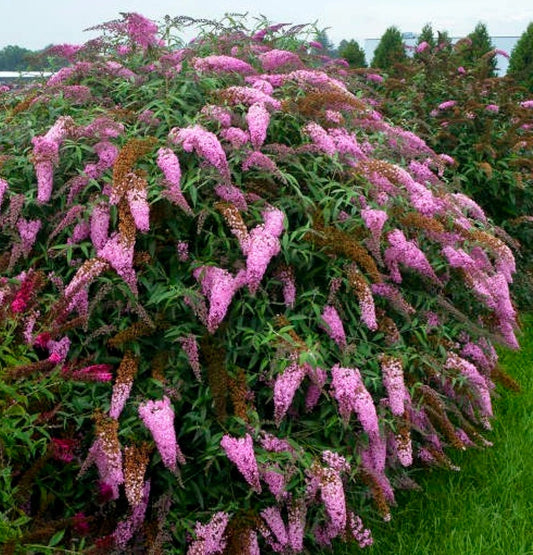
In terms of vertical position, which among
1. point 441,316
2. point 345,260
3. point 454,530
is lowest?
point 454,530

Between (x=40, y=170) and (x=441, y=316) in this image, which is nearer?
(x=40, y=170)

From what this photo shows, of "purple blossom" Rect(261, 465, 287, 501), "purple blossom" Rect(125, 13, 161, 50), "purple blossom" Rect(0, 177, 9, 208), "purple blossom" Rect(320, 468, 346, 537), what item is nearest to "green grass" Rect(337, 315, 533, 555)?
"purple blossom" Rect(320, 468, 346, 537)

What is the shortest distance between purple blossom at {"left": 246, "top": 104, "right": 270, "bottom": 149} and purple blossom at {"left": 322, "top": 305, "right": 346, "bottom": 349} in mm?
791

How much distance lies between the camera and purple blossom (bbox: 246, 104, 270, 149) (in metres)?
3.28

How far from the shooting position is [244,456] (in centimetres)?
273

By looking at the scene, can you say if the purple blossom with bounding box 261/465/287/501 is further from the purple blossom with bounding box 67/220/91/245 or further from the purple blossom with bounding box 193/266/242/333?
the purple blossom with bounding box 67/220/91/245

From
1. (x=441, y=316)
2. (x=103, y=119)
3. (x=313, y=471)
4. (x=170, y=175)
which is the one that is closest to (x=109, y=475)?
(x=313, y=471)

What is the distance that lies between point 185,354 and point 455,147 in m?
4.72

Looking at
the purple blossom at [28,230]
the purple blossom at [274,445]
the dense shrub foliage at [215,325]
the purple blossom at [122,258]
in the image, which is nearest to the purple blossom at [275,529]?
the dense shrub foliage at [215,325]

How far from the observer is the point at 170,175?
302 cm

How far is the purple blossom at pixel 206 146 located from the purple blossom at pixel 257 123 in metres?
0.16

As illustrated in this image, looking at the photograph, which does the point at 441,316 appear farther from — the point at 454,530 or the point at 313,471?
the point at 313,471

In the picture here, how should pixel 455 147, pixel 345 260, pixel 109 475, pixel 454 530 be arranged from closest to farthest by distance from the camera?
pixel 109 475 < pixel 345 260 < pixel 454 530 < pixel 455 147

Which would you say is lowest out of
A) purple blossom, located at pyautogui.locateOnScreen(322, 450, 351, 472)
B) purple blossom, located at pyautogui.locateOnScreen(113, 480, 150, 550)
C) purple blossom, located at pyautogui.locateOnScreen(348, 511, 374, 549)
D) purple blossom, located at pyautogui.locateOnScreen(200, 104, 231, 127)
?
purple blossom, located at pyautogui.locateOnScreen(348, 511, 374, 549)
